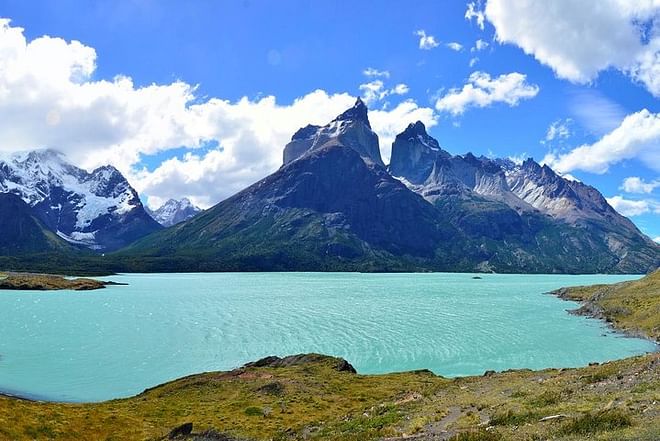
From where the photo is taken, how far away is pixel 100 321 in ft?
476

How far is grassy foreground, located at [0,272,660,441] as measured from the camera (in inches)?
1128

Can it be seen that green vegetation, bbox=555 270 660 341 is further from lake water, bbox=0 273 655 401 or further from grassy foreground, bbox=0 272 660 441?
grassy foreground, bbox=0 272 660 441

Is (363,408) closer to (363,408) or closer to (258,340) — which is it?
(363,408)

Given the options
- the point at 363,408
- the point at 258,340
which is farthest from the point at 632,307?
the point at 363,408

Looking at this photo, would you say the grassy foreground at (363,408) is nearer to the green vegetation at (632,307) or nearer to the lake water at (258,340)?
the lake water at (258,340)

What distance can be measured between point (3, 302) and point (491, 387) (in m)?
201

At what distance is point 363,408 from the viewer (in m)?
51.1

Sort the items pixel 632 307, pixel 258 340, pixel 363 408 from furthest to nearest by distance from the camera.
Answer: pixel 632 307 → pixel 258 340 → pixel 363 408

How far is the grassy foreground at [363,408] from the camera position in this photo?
28.6 metres

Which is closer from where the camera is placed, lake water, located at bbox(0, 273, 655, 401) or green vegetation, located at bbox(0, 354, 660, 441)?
green vegetation, located at bbox(0, 354, 660, 441)

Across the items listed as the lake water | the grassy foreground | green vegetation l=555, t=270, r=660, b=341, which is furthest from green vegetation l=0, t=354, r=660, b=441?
green vegetation l=555, t=270, r=660, b=341

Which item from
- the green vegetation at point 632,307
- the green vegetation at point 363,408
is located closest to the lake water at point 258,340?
the green vegetation at point 632,307

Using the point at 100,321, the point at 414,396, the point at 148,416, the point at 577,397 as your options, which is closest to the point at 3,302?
the point at 100,321

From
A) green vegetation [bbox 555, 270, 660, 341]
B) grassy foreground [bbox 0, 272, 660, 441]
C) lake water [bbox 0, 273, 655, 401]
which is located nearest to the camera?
grassy foreground [bbox 0, 272, 660, 441]
